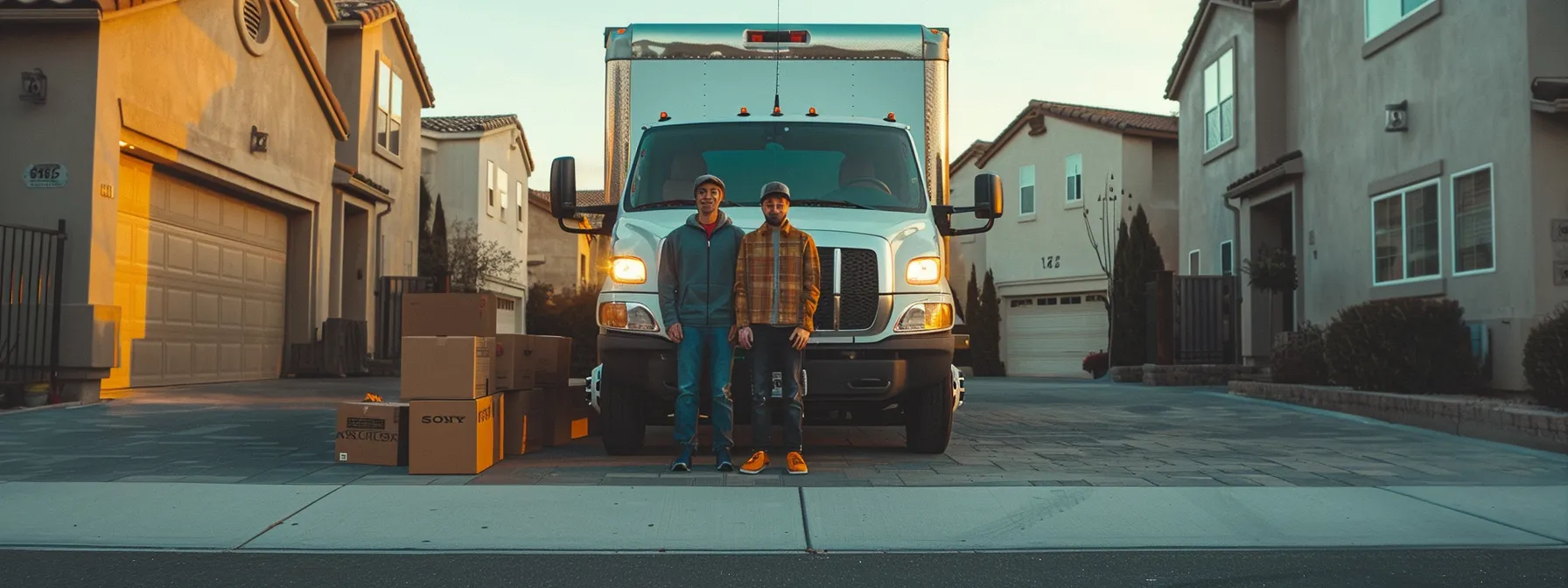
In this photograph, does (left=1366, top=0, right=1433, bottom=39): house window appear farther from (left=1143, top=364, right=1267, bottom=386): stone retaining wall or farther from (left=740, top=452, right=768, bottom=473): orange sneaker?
(left=740, top=452, right=768, bottom=473): orange sneaker

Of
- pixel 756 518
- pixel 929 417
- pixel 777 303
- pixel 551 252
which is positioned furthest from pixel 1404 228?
pixel 551 252

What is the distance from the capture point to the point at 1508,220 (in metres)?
11.2

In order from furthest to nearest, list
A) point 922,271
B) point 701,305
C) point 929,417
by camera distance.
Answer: point 929,417 → point 922,271 → point 701,305

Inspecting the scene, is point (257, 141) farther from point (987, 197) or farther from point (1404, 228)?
point (1404, 228)

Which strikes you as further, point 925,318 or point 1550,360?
point 1550,360

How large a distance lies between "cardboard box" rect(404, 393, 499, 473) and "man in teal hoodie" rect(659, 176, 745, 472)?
45.9 inches

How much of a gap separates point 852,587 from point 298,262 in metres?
14.8

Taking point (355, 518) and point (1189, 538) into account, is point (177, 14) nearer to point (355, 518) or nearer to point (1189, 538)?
point (355, 518)

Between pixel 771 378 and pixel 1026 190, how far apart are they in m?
25.3

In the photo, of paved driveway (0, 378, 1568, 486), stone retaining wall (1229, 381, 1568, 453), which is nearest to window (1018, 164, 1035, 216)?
stone retaining wall (1229, 381, 1568, 453)

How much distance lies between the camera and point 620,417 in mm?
7715

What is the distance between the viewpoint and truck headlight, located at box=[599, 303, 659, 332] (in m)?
7.22

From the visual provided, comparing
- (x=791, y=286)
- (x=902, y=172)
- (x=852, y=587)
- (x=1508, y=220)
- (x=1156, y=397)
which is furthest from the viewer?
(x=1156, y=397)

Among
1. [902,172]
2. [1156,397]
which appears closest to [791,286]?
[902,172]
